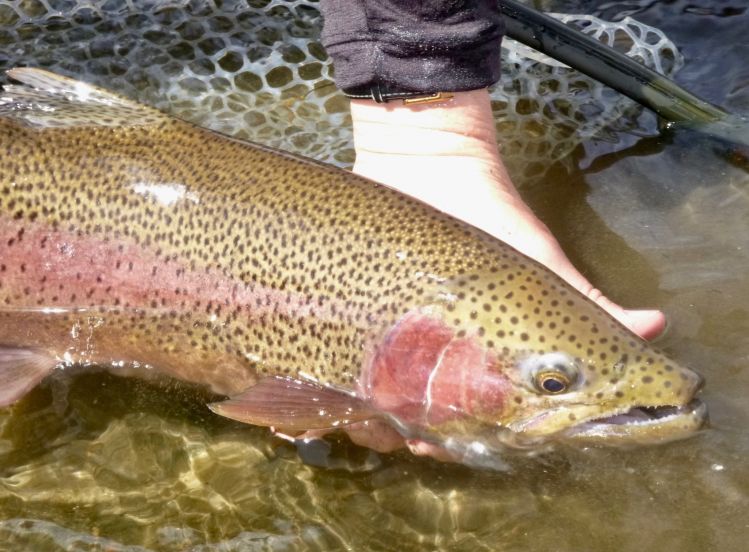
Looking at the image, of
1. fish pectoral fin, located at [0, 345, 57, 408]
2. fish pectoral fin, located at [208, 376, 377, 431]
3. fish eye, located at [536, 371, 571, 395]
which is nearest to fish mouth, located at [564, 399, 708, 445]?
fish eye, located at [536, 371, 571, 395]

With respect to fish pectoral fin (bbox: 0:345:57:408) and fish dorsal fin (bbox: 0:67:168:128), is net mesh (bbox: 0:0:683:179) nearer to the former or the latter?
fish dorsal fin (bbox: 0:67:168:128)

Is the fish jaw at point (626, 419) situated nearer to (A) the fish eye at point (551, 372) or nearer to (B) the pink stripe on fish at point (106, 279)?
(A) the fish eye at point (551, 372)

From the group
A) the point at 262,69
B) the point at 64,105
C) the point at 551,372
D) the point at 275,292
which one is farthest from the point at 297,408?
the point at 262,69

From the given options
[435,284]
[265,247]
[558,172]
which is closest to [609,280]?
[558,172]

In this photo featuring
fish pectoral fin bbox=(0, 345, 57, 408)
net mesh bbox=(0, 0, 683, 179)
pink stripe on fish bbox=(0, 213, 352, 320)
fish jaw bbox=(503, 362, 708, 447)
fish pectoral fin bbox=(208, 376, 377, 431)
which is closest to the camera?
fish jaw bbox=(503, 362, 708, 447)

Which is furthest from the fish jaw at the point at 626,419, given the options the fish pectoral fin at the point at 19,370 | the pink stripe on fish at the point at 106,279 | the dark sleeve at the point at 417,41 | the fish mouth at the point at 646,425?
the fish pectoral fin at the point at 19,370

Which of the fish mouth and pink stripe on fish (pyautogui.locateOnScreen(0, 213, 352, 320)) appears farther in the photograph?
pink stripe on fish (pyautogui.locateOnScreen(0, 213, 352, 320))
